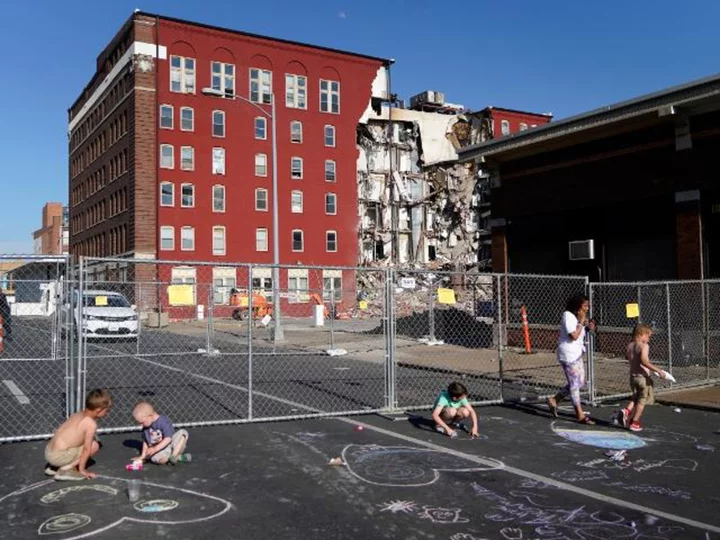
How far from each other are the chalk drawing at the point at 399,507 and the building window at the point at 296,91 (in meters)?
52.1

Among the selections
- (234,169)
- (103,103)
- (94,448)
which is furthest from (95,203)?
(94,448)

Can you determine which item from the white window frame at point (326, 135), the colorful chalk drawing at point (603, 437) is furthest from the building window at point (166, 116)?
the colorful chalk drawing at point (603, 437)

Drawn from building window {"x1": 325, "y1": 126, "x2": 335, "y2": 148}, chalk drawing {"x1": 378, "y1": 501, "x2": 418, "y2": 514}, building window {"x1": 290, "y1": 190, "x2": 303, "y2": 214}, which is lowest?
chalk drawing {"x1": 378, "y1": 501, "x2": 418, "y2": 514}

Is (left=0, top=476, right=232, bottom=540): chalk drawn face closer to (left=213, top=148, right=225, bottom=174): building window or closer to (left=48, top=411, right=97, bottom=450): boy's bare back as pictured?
(left=48, top=411, right=97, bottom=450): boy's bare back

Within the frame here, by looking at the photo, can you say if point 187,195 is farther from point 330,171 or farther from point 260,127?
point 330,171

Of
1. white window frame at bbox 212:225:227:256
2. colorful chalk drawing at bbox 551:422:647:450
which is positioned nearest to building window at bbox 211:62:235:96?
white window frame at bbox 212:225:227:256

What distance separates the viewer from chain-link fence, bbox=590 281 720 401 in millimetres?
12745

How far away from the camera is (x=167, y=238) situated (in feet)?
166

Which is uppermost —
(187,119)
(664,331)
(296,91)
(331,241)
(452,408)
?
(296,91)

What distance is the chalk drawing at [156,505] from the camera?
5359 mm

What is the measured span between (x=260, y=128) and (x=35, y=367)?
41360 mm

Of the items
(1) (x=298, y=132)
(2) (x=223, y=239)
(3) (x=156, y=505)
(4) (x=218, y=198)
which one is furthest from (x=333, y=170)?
(3) (x=156, y=505)

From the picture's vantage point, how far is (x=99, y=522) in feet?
16.6

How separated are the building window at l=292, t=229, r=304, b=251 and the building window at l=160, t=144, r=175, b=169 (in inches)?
420
